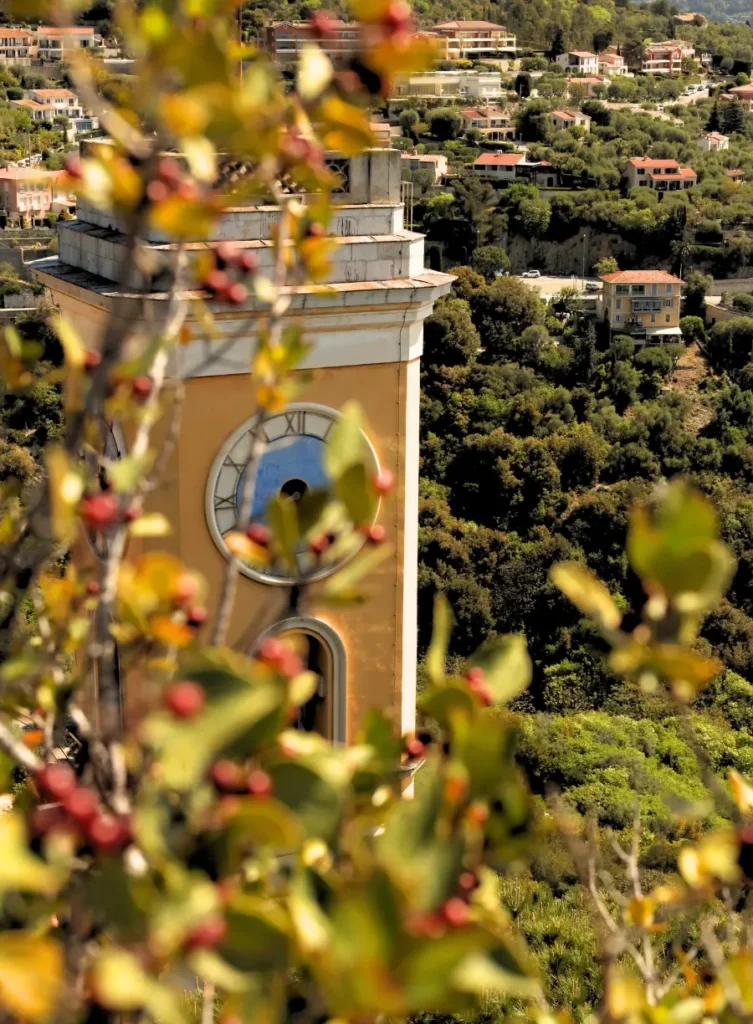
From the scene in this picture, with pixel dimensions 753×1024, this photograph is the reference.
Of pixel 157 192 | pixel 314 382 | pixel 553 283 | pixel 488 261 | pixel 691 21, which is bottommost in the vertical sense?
pixel 553 283

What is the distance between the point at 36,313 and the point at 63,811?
27.8 metres

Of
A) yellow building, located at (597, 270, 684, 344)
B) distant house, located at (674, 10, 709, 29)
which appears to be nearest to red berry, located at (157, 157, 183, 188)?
yellow building, located at (597, 270, 684, 344)

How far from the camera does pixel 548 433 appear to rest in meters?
26.6

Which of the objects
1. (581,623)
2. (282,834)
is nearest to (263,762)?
(282,834)

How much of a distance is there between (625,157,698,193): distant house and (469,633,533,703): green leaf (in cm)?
3998

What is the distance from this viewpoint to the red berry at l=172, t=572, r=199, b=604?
1271 mm

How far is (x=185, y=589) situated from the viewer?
1.29m

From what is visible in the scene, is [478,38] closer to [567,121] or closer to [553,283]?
[567,121]

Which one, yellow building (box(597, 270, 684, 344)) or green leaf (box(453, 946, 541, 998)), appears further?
yellow building (box(597, 270, 684, 344))

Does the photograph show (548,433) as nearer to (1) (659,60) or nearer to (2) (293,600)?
(2) (293,600)

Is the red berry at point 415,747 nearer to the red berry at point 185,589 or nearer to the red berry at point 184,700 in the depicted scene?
the red berry at point 185,589

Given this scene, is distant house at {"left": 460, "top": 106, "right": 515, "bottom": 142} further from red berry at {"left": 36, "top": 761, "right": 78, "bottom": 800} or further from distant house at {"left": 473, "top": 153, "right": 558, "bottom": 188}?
red berry at {"left": 36, "top": 761, "right": 78, "bottom": 800}

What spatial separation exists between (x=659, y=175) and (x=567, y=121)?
6622 millimetres

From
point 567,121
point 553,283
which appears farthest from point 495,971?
point 567,121
